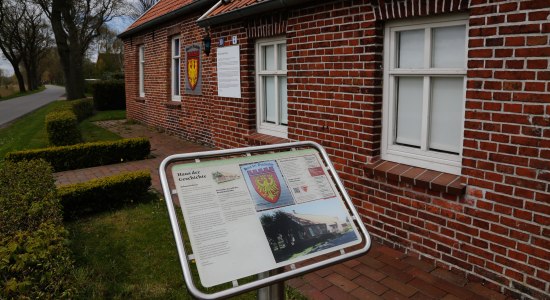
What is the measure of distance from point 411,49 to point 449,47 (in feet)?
1.47

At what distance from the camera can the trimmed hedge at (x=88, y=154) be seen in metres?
8.94

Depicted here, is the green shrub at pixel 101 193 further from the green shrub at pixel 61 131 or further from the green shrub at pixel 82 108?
→ the green shrub at pixel 82 108

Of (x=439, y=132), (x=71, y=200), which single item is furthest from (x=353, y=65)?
(x=71, y=200)

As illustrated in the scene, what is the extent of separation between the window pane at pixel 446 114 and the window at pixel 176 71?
29.8ft

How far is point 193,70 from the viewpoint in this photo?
10883 millimetres

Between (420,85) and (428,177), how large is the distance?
3.08 ft

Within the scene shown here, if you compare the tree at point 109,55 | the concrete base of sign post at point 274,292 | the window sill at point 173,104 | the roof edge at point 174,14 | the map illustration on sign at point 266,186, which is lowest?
the concrete base of sign post at point 274,292

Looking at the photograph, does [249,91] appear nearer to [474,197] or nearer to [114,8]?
[474,197]

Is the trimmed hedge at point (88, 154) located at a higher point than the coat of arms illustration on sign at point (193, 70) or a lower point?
lower

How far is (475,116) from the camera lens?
3.76m

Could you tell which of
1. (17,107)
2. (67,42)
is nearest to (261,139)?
(67,42)

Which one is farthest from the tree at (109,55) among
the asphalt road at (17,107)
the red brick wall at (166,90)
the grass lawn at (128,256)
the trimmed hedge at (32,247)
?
the trimmed hedge at (32,247)

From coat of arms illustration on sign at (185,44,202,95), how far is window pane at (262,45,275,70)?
12.6 feet

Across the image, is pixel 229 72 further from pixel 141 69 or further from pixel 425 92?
pixel 141 69
